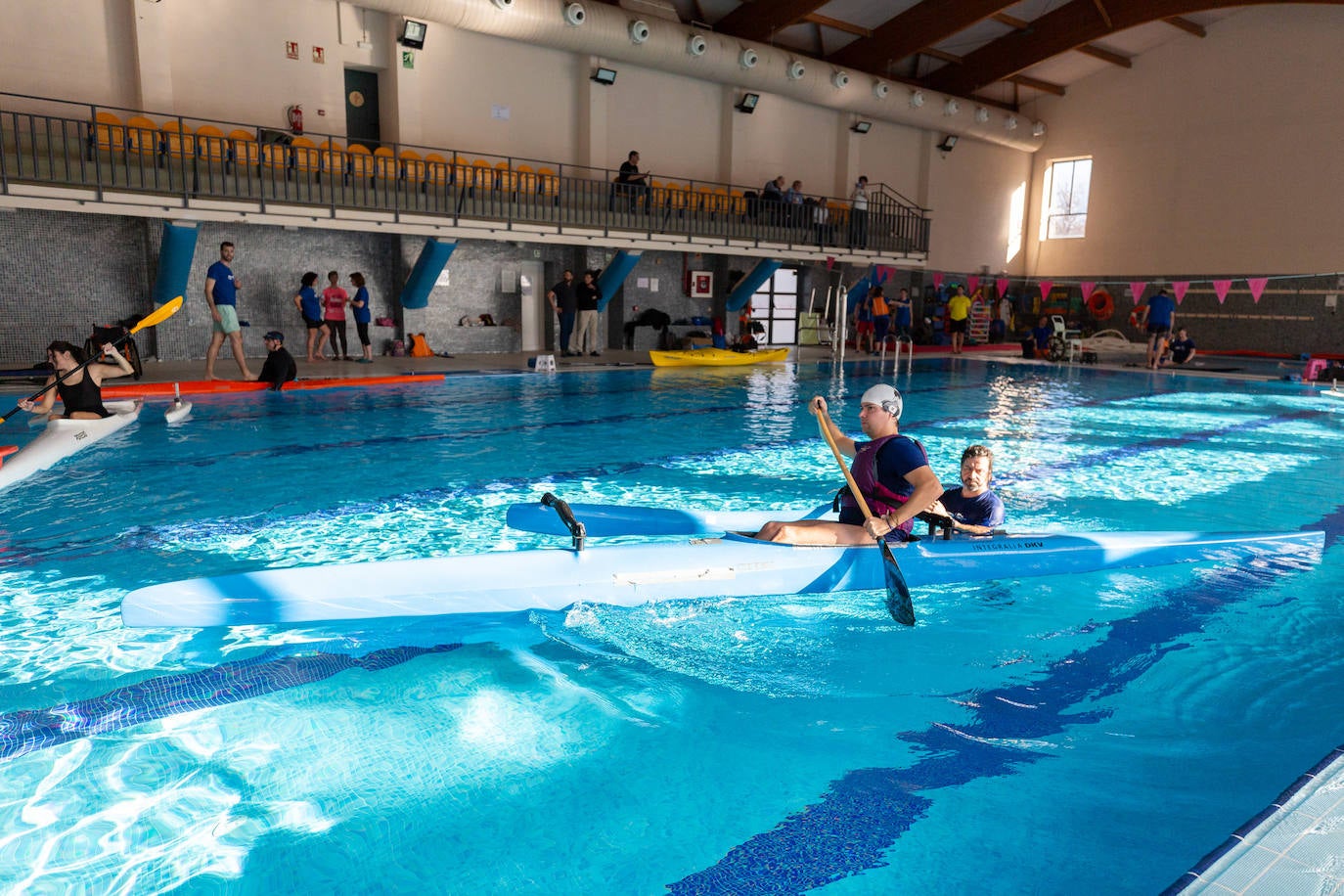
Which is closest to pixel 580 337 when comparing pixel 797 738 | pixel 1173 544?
pixel 1173 544

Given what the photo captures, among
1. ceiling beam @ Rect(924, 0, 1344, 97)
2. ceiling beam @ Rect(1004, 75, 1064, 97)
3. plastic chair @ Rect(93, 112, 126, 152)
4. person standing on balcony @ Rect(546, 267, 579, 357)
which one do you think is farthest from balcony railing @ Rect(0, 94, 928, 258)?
ceiling beam @ Rect(1004, 75, 1064, 97)

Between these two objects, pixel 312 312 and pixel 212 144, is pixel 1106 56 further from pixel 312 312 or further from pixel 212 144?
pixel 212 144

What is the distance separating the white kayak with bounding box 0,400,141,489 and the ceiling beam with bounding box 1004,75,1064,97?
959 inches

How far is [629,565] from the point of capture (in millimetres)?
4074

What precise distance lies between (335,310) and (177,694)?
12429 mm

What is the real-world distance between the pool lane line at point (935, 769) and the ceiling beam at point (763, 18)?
16.4m

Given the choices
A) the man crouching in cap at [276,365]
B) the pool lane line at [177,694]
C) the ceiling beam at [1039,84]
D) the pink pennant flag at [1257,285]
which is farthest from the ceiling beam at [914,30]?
the pool lane line at [177,694]

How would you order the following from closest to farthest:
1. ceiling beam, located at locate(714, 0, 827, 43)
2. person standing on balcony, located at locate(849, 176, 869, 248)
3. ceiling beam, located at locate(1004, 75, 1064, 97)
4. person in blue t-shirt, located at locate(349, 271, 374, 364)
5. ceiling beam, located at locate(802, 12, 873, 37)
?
person in blue t-shirt, located at locate(349, 271, 374, 364) → ceiling beam, located at locate(714, 0, 827, 43) → ceiling beam, located at locate(802, 12, 873, 37) → person standing on balcony, located at locate(849, 176, 869, 248) → ceiling beam, located at locate(1004, 75, 1064, 97)

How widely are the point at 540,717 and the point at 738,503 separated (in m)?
3.45

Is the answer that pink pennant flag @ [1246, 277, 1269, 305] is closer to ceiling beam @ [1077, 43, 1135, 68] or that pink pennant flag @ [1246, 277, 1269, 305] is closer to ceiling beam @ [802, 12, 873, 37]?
ceiling beam @ [1077, 43, 1135, 68]

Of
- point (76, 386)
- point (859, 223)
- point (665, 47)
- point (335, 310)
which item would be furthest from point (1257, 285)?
point (76, 386)

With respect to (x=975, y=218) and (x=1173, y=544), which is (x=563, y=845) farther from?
(x=975, y=218)

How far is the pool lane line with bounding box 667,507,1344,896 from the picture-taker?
8.32ft

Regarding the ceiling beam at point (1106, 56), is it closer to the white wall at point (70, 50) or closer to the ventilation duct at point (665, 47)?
the ventilation duct at point (665, 47)
